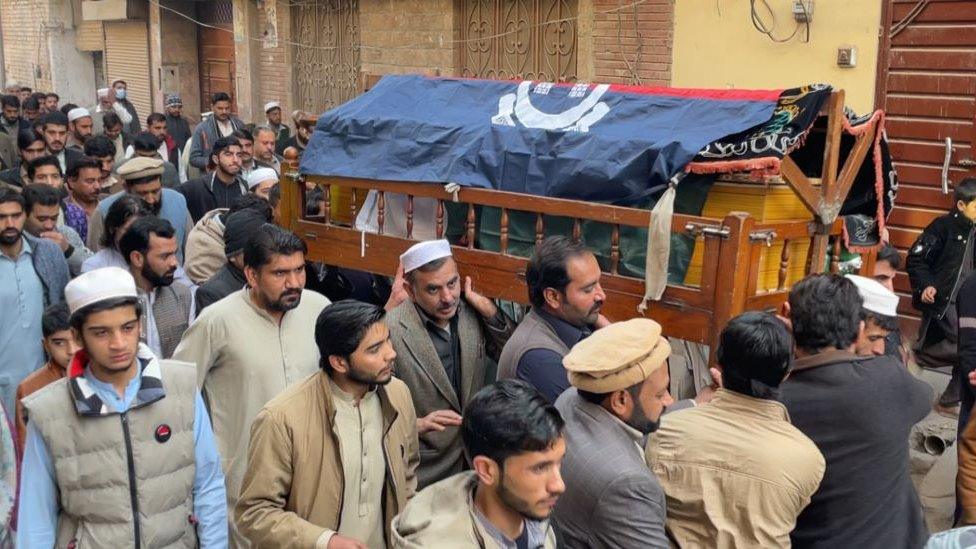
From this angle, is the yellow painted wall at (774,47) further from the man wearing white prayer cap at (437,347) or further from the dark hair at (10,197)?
the dark hair at (10,197)

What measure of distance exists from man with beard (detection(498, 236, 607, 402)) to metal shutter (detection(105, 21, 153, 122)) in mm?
16581

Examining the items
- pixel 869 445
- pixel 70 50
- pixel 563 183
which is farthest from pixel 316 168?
pixel 70 50

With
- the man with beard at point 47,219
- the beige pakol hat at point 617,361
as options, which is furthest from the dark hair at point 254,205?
the beige pakol hat at point 617,361

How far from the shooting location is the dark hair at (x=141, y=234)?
15.2 feet

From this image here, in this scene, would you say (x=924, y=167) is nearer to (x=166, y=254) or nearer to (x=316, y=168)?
(x=316, y=168)

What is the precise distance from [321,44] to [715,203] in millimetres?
10753

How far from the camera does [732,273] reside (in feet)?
12.7

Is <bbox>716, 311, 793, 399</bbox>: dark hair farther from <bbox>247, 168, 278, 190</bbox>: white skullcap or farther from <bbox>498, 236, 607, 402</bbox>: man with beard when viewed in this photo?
Result: <bbox>247, 168, 278, 190</bbox>: white skullcap

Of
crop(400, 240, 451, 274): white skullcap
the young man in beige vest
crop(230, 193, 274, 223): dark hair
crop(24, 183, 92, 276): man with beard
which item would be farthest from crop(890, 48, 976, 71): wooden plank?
the young man in beige vest

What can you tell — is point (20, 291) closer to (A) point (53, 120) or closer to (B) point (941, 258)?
(A) point (53, 120)

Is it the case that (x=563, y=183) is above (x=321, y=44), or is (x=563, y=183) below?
below

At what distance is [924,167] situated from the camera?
7742mm

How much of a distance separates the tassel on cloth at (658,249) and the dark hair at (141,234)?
2.17 meters

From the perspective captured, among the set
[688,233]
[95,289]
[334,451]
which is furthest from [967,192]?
[95,289]
